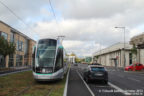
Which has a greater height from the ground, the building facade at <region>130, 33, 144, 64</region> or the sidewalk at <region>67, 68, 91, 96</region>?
the building facade at <region>130, 33, 144, 64</region>

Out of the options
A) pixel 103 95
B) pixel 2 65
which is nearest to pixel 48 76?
pixel 103 95

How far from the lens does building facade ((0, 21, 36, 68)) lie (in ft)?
128

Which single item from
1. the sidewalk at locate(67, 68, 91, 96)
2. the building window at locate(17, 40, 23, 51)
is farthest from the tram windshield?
the building window at locate(17, 40, 23, 51)

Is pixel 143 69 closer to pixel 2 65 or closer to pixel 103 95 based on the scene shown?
pixel 2 65

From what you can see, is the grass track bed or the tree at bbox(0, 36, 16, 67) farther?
the tree at bbox(0, 36, 16, 67)

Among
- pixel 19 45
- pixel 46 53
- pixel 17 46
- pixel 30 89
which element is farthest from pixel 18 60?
pixel 30 89

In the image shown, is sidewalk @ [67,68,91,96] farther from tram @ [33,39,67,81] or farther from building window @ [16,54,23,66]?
building window @ [16,54,23,66]

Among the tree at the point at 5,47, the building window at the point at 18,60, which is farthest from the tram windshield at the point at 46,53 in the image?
the building window at the point at 18,60

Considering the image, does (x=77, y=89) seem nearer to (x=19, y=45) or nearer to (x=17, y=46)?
(x=17, y=46)

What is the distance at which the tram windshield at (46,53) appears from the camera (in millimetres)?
13488

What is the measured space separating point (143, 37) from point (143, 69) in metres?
7.19

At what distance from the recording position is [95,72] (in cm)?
1416

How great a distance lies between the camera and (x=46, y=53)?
1389cm

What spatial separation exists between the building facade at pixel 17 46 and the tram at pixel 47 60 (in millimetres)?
24868
